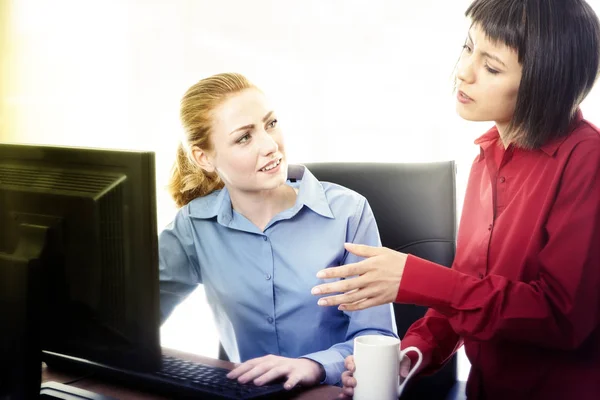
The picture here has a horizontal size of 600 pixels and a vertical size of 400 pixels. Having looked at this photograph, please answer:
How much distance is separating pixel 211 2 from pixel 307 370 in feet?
6.64

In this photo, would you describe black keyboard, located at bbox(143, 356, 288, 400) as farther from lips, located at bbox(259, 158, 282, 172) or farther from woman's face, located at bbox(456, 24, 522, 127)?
woman's face, located at bbox(456, 24, 522, 127)

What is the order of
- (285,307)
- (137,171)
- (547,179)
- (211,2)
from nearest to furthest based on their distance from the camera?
1. (137,171)
2. (547,179)
3. (285,307)
4. (211,2)

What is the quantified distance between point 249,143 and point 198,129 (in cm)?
14

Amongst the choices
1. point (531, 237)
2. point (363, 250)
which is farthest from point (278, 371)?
point (531, 237)

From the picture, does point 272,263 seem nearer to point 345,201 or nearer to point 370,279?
point 345,201

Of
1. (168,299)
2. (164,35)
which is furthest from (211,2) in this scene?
(168,299)

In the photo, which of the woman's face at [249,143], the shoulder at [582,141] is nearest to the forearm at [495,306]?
the shoulder at [582,141]

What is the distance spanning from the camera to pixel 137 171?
0.92 meters

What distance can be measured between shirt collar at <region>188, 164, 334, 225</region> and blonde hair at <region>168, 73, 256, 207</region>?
0.05m

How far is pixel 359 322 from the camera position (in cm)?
140

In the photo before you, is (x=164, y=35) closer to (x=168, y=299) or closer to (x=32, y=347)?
(x=168, y=299)

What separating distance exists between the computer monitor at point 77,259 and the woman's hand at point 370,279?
0.29 metres

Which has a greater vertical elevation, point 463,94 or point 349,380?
point 463,94

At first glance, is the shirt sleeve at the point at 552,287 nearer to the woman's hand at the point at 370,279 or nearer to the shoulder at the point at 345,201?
the woman's hand at the point at 370,279
